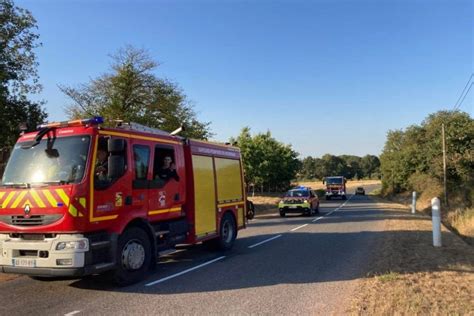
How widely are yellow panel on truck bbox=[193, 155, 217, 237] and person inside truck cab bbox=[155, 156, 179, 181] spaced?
82 cm

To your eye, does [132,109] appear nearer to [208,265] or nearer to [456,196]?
[208,265]

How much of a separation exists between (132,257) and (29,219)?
1832 mm

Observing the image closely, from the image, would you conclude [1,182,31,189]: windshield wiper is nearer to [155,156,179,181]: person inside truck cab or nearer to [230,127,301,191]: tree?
[155,156,179,181]: person inside truck cab

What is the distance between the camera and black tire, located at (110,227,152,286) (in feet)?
26.0

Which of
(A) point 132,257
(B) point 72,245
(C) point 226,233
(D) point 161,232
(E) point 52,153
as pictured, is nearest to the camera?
(B) point 72,245

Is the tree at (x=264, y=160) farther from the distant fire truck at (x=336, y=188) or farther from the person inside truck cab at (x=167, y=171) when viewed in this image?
the person inside truck cab at (x=167, y=171)

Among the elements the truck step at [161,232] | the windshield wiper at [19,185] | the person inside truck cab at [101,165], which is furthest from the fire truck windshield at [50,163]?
the truck step at [161,232]

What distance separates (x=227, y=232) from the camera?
12617mm

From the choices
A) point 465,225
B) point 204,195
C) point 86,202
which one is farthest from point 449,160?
point 86,202

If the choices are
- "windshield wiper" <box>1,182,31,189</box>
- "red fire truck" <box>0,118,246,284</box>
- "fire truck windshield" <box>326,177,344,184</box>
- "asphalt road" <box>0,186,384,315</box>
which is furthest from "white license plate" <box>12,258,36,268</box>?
"fire truck windshield" <box>326,177,344,184</box>

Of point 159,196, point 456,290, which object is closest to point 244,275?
point 159,196

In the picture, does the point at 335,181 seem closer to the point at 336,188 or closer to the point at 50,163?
the point at 336,188

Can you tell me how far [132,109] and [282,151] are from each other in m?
30.1

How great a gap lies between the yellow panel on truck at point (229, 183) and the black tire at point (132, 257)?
141 inches
